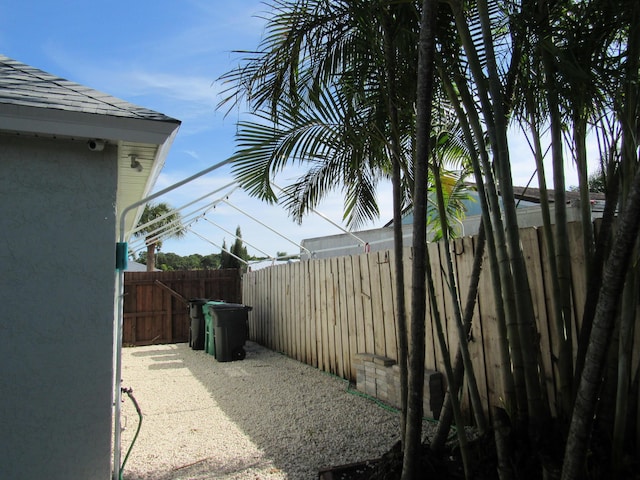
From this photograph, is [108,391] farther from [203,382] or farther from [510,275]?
[203,382]

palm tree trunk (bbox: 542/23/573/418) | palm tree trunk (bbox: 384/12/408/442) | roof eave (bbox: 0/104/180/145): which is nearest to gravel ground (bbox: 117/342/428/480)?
palm tree trunk (bbox: 384/12/408/442)

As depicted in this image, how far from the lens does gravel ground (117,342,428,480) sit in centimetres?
345

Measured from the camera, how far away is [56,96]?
9.73 ft

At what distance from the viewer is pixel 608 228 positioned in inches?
89.4

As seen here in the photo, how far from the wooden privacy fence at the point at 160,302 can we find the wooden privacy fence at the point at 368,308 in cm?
194

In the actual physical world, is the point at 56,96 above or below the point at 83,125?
above

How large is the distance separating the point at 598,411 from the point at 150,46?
4473 millimetres

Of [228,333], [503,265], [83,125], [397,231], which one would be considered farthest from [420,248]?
[228,333]

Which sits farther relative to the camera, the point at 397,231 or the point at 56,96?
the point at 56,96

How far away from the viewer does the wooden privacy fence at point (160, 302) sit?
37.2 feet

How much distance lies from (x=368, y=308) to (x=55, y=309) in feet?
12.4

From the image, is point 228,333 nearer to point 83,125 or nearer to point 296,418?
point 296,418

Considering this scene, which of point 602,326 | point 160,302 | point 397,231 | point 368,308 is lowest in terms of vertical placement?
point 160,302

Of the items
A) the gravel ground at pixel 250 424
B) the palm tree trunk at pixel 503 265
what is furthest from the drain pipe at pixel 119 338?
the palm tree trunk at pixel 503 265
